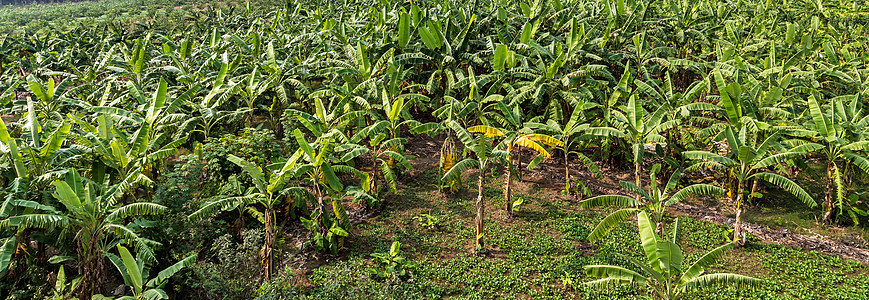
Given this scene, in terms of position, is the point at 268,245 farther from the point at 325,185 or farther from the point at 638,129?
the point at 638,129

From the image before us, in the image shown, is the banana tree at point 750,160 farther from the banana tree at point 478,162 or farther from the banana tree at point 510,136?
the banana tree at point 478,162

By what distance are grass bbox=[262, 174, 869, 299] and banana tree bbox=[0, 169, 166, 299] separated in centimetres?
229

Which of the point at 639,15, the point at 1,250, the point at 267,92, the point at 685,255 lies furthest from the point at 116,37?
the point at 685,255

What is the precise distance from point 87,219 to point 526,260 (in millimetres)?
6397

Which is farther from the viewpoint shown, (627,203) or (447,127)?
(447,127)

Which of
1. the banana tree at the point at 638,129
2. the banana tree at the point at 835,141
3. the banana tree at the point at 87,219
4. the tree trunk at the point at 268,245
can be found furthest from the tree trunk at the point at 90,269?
the banana tree at the point at 835,141

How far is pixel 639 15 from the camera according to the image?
535 inches

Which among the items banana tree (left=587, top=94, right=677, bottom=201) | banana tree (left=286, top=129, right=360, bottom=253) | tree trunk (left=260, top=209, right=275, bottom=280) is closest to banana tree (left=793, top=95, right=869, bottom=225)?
banana tree (left=587, top=94, right=677, bottom=201)

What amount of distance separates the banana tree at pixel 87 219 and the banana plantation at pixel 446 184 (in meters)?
0.03

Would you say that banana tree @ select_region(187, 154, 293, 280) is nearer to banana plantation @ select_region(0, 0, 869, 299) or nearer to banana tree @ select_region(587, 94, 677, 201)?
banana plantation @ select_region(0, 0, 869, 299)

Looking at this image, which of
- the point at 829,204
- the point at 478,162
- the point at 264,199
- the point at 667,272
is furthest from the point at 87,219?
the point at 829,204

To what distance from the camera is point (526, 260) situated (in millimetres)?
8141

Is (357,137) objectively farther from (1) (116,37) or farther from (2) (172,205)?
(1) (116,37)

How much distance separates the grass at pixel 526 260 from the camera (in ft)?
23.6
